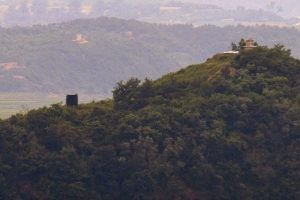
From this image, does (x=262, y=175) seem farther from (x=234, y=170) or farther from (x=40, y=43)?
(x=40, y=43)

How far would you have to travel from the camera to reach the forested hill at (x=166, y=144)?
42188 mm

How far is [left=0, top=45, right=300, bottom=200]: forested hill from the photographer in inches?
1661

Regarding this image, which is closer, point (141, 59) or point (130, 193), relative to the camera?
point (130, 193)

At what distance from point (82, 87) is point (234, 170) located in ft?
445

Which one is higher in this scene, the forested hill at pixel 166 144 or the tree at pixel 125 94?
the tree at pixel 125 94

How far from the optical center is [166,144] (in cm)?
4397

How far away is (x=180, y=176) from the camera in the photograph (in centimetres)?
4325

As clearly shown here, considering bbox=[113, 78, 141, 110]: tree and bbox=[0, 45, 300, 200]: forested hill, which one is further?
bbox=[113, 78, 141, 110]: tree

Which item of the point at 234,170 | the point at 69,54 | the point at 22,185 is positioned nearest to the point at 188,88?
the point at 234,170

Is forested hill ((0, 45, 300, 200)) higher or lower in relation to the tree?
lower

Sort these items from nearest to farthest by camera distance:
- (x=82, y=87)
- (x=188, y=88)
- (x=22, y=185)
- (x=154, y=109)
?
1. (x=22, y=185)
2. (x=154, y=109)
3. (x=188, y=88)
4. (x=82, y=87)

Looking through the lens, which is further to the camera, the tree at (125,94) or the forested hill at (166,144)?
the tree at (125,94)

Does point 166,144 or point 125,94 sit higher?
point 125,94

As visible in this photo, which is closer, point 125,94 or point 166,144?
point 166,144
